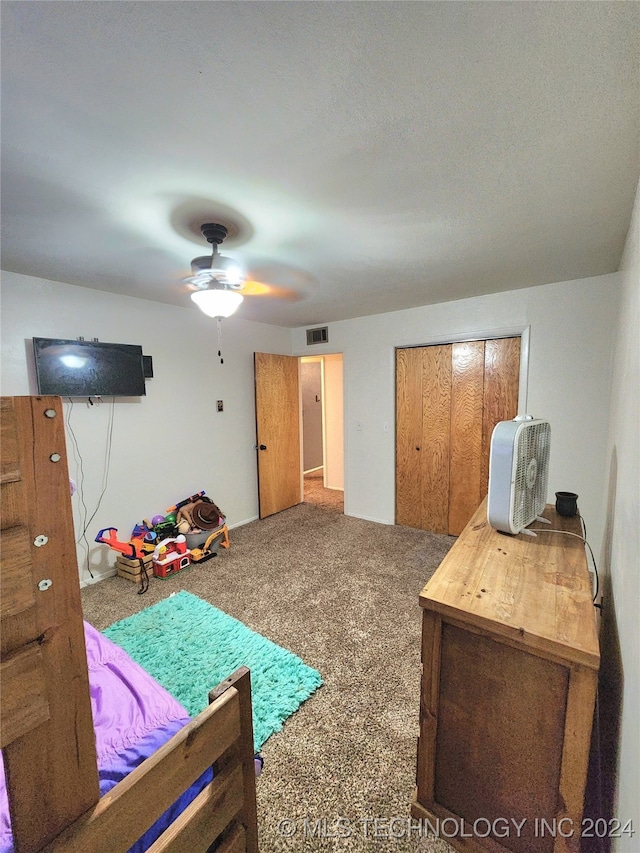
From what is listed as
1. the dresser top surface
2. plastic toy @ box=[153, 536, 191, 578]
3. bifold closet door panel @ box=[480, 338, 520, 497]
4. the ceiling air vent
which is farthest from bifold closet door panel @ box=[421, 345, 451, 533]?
plastic toy @ box=[153, 536, 191, 578]

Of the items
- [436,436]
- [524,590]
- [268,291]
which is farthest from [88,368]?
[436,436]

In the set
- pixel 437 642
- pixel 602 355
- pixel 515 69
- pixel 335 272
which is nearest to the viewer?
pixel 515 69

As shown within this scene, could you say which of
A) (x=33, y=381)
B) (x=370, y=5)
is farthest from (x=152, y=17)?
(x=33, y=381)

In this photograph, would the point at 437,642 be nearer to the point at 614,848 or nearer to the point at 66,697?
the point at 614,848

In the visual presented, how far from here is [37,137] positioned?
110 cm

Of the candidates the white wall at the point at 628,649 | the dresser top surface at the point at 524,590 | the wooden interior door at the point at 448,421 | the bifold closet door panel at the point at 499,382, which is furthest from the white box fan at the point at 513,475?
the wooden interior door at the point at 448,421

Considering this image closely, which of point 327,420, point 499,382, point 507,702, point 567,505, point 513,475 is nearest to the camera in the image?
point 507,702

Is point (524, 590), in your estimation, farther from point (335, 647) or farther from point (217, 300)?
point (217, 300)

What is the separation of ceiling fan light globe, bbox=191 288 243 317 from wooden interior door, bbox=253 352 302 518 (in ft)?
6.63

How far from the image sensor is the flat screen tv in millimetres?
2377

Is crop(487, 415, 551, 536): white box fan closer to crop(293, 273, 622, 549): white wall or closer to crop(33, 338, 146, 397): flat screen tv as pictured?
crop(293, 273, 622, 549): white wall

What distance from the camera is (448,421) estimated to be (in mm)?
3395

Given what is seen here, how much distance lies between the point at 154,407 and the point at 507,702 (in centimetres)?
314

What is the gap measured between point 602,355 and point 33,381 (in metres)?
4.21
